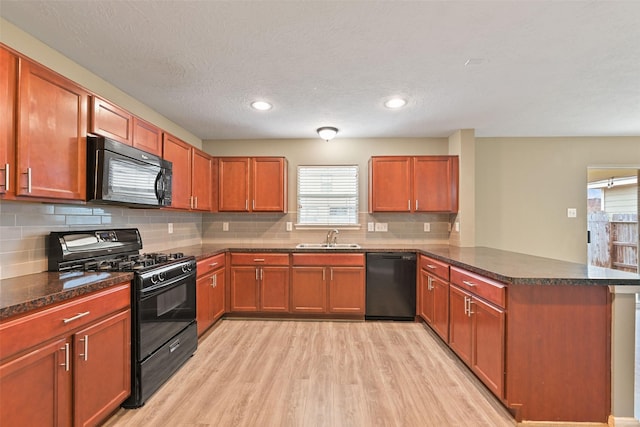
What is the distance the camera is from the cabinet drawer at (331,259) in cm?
366

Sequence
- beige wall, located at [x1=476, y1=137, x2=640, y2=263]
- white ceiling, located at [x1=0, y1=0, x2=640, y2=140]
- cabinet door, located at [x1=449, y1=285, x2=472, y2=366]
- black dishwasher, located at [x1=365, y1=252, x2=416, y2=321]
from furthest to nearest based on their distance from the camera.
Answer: beige wall, located at [x1=476, y1=137, x2=640, y2=263] → black dishwasher, located at [x1=365, y1=252, x2=416, y2=321] → cabinet door, located at [x1=449, y1=285, x2=472, y2=366] → white ceiling, located at [x1=0, y1=0, x2=640, y2=140]

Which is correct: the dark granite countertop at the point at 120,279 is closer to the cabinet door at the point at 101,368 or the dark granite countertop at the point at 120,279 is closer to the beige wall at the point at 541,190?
the cabinet door at the point at 101,368

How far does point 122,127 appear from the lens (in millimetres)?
2281

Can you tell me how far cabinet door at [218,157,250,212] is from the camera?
403 cm

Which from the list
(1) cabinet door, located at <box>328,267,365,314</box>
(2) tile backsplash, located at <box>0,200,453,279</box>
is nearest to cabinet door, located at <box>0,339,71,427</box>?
(2) tile backsplash, located at <box>0,200,453,279</box>

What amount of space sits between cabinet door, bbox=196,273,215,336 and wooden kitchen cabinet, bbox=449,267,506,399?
2.38 m

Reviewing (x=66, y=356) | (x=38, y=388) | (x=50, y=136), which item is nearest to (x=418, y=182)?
(x=50, y=136)

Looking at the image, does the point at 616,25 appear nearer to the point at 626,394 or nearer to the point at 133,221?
the point at 626,394

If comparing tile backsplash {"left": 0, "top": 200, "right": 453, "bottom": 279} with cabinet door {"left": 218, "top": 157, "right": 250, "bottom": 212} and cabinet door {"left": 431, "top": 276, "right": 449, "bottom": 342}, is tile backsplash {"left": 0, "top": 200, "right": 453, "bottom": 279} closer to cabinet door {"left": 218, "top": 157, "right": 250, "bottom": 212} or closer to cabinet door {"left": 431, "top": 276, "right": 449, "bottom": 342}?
cabinet door {"left": 218, "top": 157, "right": 250, "bottom": 212}

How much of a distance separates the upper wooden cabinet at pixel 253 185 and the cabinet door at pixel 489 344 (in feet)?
8.50

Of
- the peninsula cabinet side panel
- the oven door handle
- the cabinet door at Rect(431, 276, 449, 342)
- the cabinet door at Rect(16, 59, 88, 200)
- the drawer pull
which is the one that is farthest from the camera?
the cabinet door at Rect(431, 276, 449, 342)

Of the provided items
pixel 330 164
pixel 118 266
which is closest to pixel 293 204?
pixel 330 164

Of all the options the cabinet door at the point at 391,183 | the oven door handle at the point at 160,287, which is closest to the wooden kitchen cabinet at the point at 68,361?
the oven door handle at the point at 160,287

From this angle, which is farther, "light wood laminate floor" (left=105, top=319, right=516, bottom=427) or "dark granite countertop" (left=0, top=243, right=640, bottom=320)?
"light wood laminate floor" (left=105, top=319, right=516, bottom=427)
